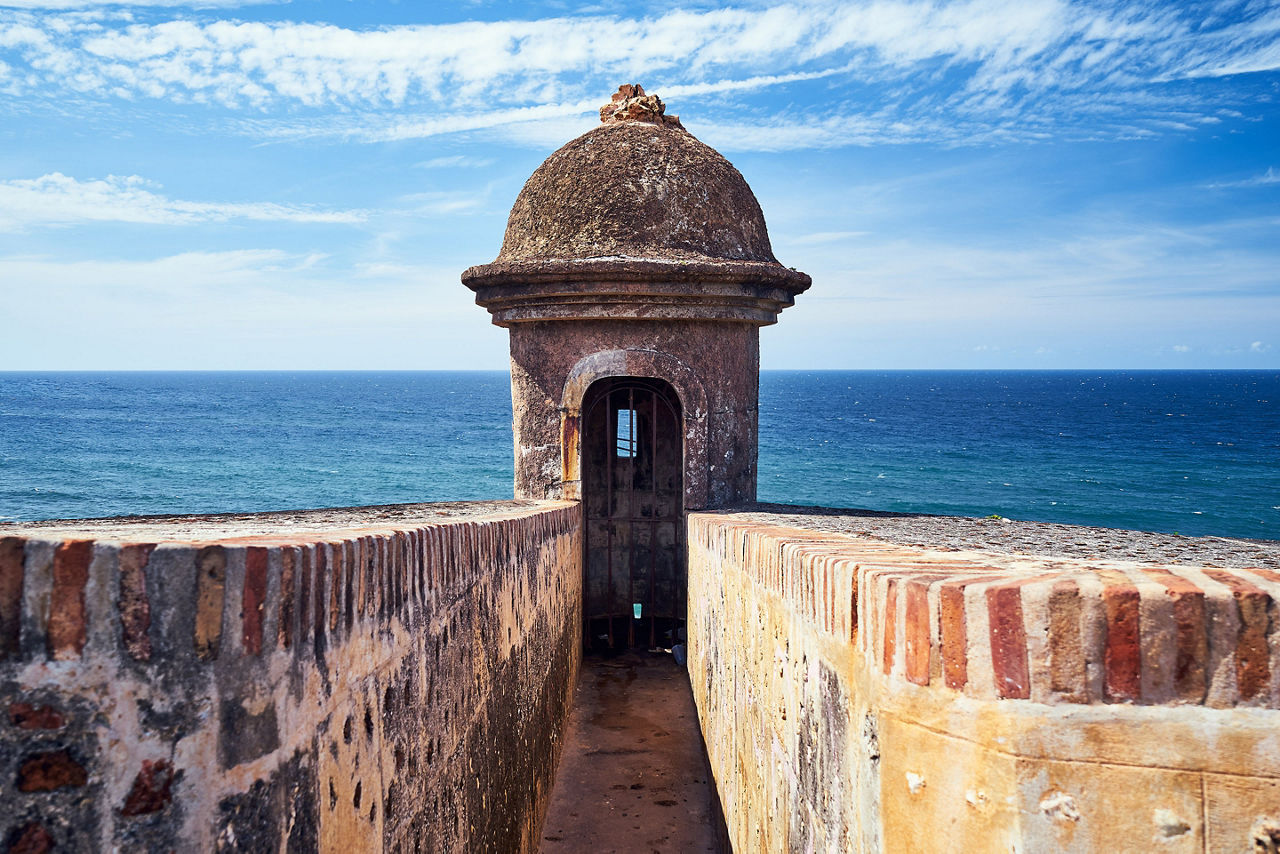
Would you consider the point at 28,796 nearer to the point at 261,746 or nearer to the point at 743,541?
the point at 261,746

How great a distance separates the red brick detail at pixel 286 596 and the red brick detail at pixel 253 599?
48 millimetres

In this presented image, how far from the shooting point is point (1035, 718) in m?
1.65

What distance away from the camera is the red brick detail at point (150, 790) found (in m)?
1.64

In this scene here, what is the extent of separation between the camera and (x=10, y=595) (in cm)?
159

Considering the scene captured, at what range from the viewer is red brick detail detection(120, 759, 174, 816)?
164 centimetres

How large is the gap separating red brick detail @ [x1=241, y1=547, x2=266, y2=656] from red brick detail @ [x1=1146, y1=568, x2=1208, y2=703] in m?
1.61

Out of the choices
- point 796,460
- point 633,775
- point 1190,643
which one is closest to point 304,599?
point 1190,643

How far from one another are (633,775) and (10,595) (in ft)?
15.1

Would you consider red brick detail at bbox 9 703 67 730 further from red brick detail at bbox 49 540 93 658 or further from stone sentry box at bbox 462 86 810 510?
stone sentry box at bbox 462 86 810 510

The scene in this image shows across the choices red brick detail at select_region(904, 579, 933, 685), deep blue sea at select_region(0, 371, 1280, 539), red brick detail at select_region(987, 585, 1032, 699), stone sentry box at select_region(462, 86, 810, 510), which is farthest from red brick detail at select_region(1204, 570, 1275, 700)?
deep blue sea at select_region(0, 371, 1280, 539)

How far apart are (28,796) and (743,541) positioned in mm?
2755

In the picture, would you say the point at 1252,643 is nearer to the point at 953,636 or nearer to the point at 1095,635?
the point at 1095,635

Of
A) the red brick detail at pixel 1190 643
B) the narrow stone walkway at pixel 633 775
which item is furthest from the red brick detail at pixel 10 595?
the narrow stone walkway at pixel 633 775

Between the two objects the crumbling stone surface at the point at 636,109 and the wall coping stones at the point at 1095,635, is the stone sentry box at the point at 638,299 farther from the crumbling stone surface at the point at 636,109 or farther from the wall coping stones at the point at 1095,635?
the wall coping stones at the point at 1095,635
